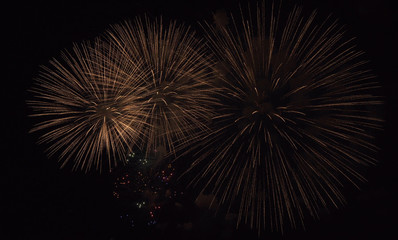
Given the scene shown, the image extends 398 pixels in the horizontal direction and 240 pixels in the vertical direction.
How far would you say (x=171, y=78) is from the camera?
671 cm

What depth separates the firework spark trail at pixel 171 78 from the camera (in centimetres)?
654

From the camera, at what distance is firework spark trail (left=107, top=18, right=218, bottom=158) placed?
21.4 ft

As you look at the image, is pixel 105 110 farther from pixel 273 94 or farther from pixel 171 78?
pixel 273 94

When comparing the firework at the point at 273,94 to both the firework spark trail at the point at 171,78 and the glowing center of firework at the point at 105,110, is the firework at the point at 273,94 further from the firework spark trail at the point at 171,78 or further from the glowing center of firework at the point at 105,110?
the glowing center of firework at the point at 105,110

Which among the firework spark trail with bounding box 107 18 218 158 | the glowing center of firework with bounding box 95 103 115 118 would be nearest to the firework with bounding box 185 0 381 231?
the firework spark trail with bounding box 107 18 218 158

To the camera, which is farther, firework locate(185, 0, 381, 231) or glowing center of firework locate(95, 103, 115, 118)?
glowing center of firework locate(95, 103, 115, 118)

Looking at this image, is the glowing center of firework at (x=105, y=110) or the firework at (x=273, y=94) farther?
the glowing center of firework at (x=105, y=110)

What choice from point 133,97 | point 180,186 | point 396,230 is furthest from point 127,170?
point 396,230

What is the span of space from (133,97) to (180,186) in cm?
433

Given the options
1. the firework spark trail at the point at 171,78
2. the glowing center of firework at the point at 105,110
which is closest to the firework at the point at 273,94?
the firework spark trail at the point at 171,78

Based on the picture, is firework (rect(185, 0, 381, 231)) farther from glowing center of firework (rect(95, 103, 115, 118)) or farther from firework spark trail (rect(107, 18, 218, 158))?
glowing center of firework (rect(95, 103, 115, 118))

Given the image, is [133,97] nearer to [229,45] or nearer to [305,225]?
[229,45]

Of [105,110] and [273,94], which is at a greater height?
[273,94]

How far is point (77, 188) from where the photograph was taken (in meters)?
11.2
